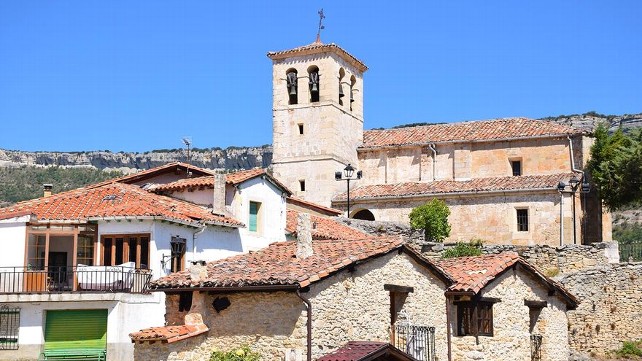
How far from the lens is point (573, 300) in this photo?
106 feet

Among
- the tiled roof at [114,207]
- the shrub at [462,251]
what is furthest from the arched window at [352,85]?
the tiled roof at [114,207]

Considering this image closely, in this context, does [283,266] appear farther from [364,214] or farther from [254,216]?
[364,214]

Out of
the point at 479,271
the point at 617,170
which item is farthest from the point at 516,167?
the point at 479,271

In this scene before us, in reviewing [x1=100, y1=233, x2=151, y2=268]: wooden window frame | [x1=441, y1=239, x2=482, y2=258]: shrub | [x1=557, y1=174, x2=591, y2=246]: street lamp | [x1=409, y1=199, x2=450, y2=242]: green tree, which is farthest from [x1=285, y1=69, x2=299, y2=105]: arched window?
[x1=100, y1=233, x2=151, y2=268]: wooden window frame

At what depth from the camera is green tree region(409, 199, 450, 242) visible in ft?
166

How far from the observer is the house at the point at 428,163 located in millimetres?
52188

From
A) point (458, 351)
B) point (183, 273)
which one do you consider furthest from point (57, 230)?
point (458, 351)

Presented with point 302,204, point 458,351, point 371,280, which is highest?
point 302,204

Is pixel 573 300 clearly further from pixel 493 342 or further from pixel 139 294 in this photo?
pixel 139 294

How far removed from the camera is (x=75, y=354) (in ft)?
91.6

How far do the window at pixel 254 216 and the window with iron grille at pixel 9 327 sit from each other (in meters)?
8.74

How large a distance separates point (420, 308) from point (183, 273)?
21.4 feet

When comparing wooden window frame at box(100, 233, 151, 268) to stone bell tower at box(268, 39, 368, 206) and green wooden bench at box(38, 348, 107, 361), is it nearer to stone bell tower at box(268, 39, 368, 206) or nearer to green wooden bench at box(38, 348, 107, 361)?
green wooden bench at box(38, 348, 107, 361)

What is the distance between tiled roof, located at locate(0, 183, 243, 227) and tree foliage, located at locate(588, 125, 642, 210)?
25838 millimetres
